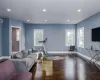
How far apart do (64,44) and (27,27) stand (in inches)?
152

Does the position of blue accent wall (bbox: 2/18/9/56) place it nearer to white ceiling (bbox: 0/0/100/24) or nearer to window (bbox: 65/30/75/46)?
white ceiling (bbox: 0/0/100/24)

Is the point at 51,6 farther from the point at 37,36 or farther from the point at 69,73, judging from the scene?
the point at 37,36

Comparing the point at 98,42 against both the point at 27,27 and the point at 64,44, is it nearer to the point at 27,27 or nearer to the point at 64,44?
the point at 64,44

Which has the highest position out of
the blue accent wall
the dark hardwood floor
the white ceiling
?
the white ceiling

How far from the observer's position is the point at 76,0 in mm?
4391

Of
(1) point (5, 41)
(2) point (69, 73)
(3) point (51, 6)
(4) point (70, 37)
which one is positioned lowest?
(2) point (69, 73)

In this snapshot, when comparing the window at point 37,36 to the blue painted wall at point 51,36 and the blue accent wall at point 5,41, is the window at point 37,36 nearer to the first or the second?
the blue painted wall at point 51,36

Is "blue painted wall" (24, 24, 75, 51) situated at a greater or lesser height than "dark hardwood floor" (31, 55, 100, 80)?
greater

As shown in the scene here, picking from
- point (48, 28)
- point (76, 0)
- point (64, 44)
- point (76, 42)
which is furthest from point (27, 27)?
point (76, 0)

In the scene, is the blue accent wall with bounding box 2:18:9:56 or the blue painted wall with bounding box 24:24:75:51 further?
the blue painted wall with bounding box 24:24:75:51

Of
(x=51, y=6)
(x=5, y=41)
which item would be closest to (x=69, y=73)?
(x=51, y=6)

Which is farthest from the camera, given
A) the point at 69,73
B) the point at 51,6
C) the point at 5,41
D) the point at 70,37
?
the point at 70,37

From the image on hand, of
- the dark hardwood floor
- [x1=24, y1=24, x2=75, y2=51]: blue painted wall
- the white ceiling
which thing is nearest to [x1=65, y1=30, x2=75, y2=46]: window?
[x1=24, y1=24, x2=75, y2=51]: blue painted wall

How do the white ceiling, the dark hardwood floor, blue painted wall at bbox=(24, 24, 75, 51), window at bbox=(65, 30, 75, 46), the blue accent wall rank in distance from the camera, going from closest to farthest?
the dark hardwood floor, the white ceiling, the blue accent wall, blue painted wall at bbox=(24, 24, 75, 51), window at bbox=(65, 30, 75, 46)
